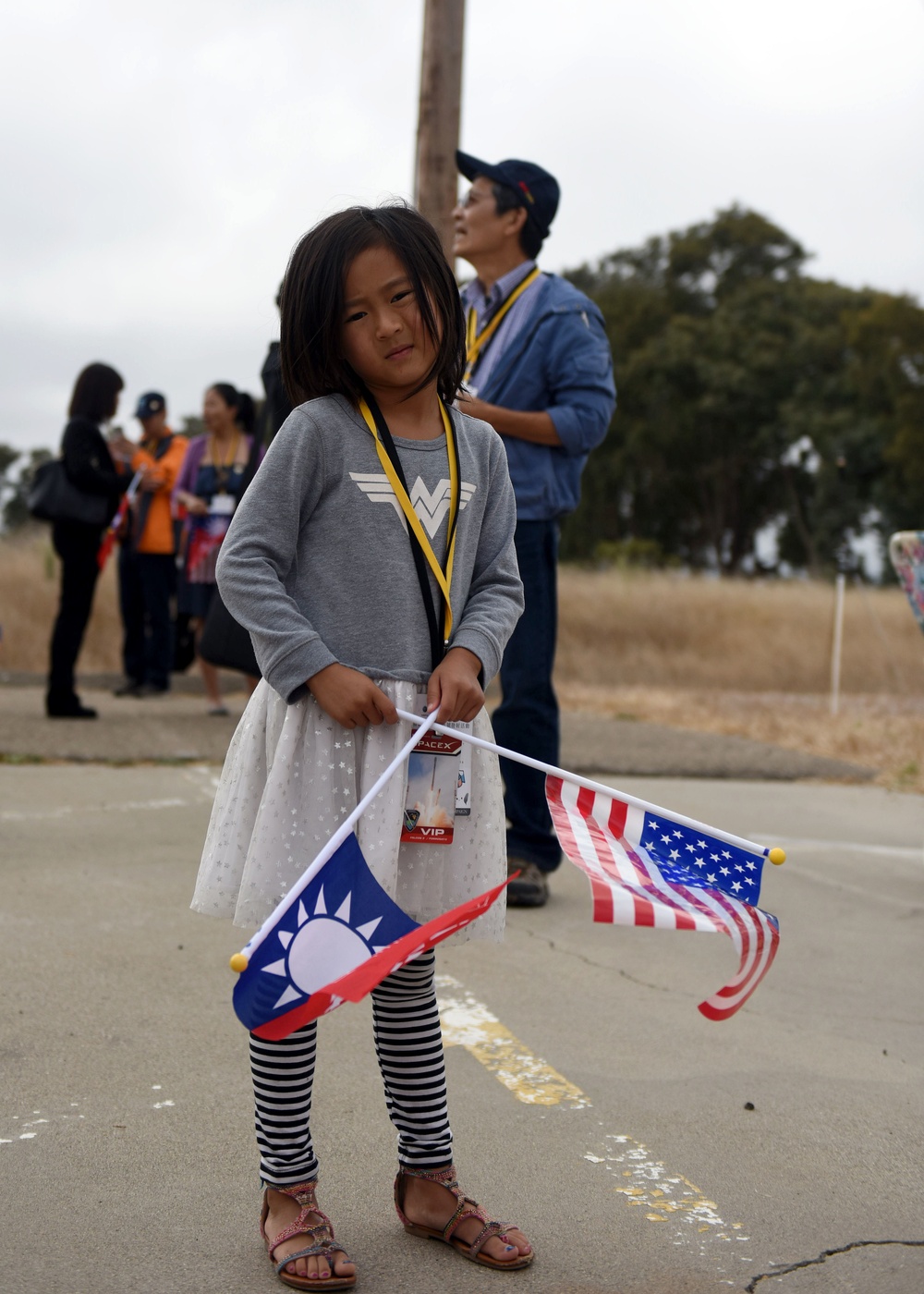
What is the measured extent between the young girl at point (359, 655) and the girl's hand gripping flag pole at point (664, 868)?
4.9 inches

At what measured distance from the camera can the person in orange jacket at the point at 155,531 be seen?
8500 millimetres

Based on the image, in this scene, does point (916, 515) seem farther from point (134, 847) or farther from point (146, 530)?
point (134, 847)

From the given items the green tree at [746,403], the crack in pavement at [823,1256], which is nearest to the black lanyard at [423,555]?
the crack in pavement at [823,1256]

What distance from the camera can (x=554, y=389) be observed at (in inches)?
160

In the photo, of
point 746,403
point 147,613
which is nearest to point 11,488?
point 746,403

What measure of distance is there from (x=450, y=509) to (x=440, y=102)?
20.2ft

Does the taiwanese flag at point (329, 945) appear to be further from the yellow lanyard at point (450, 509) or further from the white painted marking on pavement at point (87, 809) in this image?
the white painted marking on pavement at point (87, 809)

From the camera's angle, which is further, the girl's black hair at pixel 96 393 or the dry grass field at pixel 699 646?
the dry grass field at pixel 699 646

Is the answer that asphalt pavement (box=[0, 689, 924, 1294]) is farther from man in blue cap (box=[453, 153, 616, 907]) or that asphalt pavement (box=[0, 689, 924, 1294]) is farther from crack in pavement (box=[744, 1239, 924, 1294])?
man in blue cap (box=[453, 153, 616, 907])

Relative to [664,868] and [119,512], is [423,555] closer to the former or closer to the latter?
[664,868]

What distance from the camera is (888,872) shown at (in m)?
4.93

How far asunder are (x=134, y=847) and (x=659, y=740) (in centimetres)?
419

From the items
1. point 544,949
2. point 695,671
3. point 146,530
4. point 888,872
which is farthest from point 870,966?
point 695,671

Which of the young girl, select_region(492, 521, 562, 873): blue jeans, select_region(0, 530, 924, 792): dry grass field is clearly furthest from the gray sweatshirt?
select_region(0, 530, 924, 792): dry grass field
